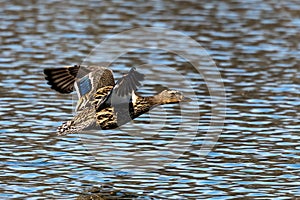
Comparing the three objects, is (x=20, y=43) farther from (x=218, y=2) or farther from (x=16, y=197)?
(x=16, y=197)

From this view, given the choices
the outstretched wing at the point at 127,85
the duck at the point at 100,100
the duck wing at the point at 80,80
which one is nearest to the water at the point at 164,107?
the duck at the point at 100,100

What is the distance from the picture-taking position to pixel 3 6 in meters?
29.4

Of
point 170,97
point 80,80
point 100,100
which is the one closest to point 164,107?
point 80,80

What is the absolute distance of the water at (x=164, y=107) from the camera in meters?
12.5

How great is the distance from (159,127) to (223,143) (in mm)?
1723

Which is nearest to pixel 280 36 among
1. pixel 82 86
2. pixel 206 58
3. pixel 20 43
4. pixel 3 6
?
pixel 206 58

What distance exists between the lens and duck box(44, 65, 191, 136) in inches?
520

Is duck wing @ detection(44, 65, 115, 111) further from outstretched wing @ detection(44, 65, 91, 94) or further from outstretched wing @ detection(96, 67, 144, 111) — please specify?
outstretched wing @ detection(96, 67, 144, 111)

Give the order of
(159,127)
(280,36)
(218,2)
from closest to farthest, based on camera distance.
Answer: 1. (159,127)
2. (280,36)
3. (218,2)

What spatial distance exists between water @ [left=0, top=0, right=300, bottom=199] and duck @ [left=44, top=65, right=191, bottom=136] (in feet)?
2.31

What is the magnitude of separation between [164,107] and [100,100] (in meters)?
4.78

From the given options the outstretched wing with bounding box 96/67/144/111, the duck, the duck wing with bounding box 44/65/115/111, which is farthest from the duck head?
the duck wing with bounding box 44/65/115/111

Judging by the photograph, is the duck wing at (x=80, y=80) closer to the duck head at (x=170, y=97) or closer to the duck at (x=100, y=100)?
the duck at (x=100, y=100)

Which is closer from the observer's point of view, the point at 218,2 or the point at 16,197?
the point at 16,197
